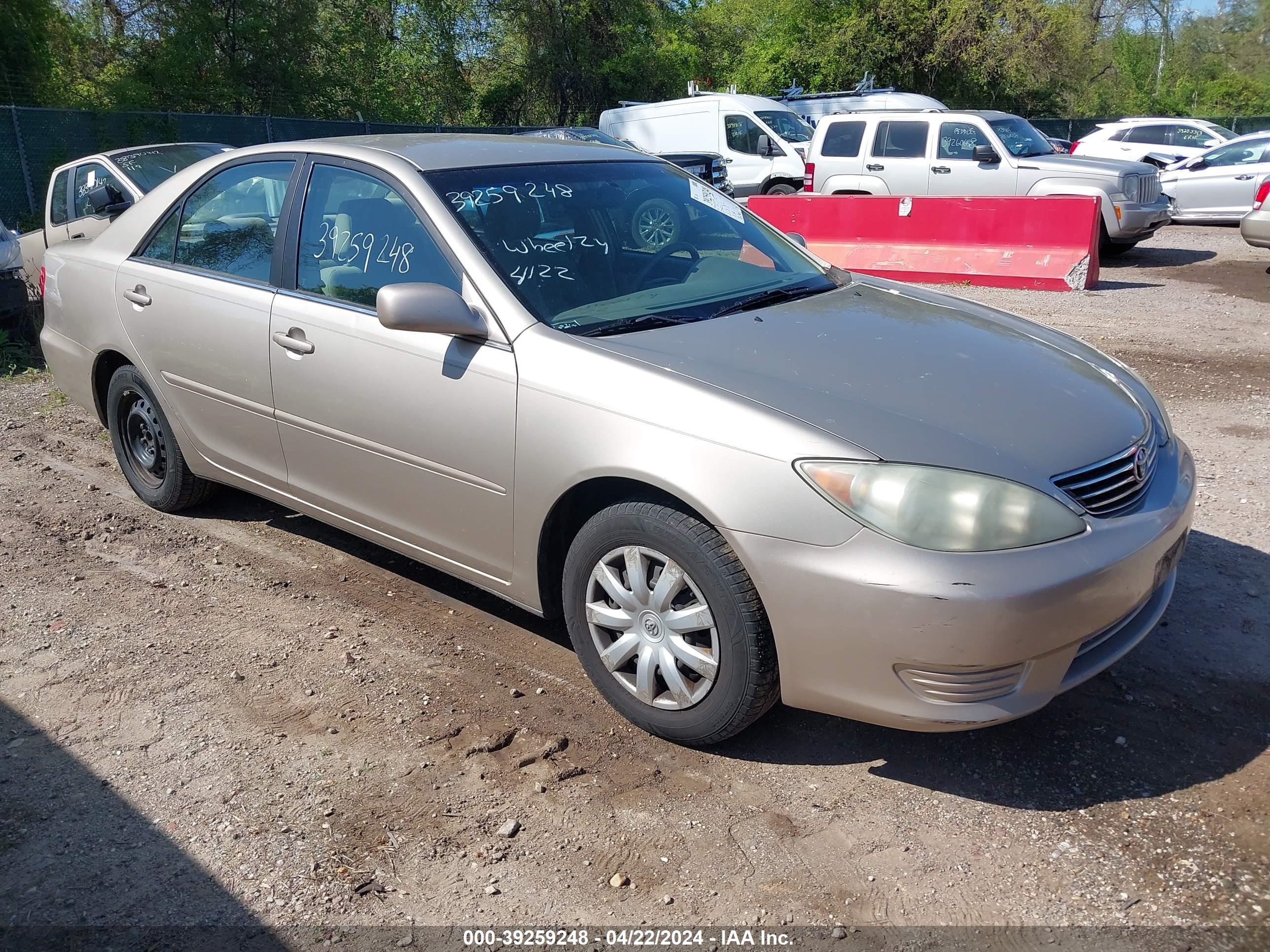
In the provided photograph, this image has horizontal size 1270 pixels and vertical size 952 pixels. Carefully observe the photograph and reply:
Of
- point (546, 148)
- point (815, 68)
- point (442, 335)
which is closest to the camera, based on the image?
point (442, 335)

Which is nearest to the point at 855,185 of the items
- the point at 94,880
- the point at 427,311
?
the point at 427,311

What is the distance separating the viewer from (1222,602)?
4.15 meters

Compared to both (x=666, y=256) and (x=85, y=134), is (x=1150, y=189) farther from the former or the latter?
(x=85, y=134)

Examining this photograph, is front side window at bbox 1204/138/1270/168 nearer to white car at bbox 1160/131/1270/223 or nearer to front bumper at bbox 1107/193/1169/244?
white car at bbox 1160/131/1270/223

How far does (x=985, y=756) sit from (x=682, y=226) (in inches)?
90.5

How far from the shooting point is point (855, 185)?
1508cm

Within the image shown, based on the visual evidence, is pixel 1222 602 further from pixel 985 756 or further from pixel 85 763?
pixel 85 763

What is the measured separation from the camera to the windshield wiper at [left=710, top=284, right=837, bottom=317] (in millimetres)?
3783

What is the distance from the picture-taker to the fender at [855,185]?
14930 mm

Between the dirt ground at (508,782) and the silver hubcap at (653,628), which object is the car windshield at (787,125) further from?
the silver hubcap at (653,628)

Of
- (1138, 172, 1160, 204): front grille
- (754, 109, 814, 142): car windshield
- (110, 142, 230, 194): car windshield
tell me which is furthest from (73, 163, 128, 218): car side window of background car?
(754, 109, 814, 142): car windshield

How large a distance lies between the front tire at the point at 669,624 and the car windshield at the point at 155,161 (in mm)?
8248

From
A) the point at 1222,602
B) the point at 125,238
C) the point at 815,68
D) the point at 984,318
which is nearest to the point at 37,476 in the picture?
the point at 125,238

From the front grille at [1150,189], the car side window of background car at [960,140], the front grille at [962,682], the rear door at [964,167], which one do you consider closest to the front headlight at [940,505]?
the front grille at [962,682]
